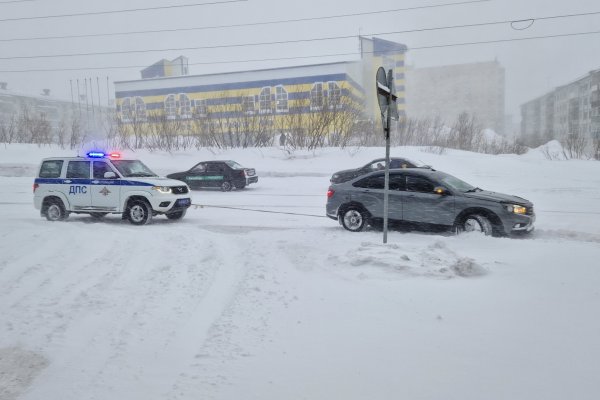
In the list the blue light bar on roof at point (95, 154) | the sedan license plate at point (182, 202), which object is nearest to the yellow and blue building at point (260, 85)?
the sedan license plate at point (182, 202)

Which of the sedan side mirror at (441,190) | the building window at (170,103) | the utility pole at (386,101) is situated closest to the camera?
Answer: the utility pole at (386,101)

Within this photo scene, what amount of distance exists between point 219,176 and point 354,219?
10.9 meters

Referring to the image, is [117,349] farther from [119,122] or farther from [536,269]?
[119,122]

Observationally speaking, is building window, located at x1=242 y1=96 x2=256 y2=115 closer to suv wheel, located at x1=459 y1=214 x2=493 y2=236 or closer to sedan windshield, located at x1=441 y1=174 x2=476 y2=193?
sedan windshield, located at x1=441 y1=174 x2=476 y2=193

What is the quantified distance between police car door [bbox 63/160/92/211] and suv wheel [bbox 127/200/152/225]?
1.15m

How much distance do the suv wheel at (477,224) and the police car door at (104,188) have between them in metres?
7.89

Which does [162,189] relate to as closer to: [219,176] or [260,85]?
[219,176]

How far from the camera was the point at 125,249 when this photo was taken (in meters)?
7.26

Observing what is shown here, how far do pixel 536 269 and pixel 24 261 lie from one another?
284 inches

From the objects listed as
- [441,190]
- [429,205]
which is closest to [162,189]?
[429,205]

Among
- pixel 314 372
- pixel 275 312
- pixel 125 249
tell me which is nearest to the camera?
pixel 314 372

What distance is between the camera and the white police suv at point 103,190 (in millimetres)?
10453

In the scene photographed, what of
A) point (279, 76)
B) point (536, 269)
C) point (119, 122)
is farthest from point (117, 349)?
point (279, 76)

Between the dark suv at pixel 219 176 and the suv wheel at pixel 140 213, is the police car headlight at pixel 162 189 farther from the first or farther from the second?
the dark suv at pixel 219 176
